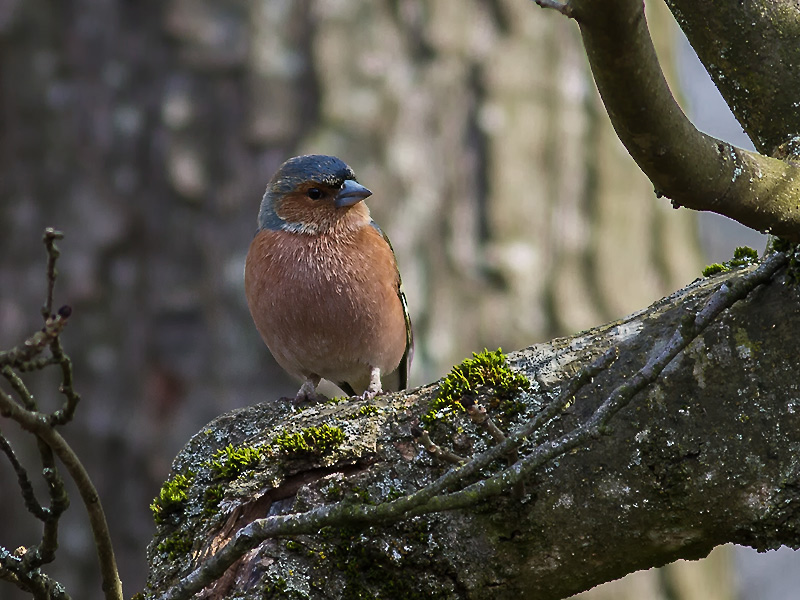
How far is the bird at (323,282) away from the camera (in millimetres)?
4246

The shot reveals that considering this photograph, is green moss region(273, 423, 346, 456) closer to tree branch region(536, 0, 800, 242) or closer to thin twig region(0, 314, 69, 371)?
thin twig region(0, 314, 69, 371)

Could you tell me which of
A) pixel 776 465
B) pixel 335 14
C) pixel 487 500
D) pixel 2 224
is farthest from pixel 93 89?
pixel 776 465

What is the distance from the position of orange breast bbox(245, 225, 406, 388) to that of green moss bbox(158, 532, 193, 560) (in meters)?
1.72

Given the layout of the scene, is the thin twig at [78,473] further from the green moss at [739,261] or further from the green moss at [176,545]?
the green moss at [739,261]

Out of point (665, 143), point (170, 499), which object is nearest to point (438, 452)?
point (665, 143)

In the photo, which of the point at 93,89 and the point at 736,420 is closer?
the point at 736,420

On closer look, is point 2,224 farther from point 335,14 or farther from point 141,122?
point 335,14

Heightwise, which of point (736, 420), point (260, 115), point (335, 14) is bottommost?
point (736, 420)

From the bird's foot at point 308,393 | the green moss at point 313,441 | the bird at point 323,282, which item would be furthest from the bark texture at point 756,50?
the bird at point 323,282

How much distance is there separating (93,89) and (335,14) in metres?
1.54

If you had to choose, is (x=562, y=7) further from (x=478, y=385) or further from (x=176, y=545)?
(x=176, y=545)

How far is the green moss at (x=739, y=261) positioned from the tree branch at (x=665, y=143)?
1.65 ft

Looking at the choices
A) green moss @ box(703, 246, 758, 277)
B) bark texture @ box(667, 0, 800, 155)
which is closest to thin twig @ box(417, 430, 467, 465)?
green moss @ box(703, 246, 758, 277)

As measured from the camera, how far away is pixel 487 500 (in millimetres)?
2246
